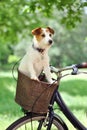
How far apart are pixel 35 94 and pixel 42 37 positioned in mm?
669

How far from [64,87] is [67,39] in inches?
1644

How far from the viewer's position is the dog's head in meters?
4.78

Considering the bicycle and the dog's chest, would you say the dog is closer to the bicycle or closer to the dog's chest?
the dog's chest

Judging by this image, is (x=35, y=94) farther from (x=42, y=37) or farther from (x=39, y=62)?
(x=42, y=37)

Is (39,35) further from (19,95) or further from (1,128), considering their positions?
(1,128)

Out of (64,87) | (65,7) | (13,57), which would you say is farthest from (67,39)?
(65,7)

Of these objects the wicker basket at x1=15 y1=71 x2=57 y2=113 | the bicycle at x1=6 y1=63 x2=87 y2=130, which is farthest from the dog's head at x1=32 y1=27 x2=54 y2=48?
the wicker basket at x1=15 y1=71 x2=57 y2=113

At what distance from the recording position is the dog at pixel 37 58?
185 inches

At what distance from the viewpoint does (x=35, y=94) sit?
4.45 metres

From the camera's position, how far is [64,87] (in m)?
19.2

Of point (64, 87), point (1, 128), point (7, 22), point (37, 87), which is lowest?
point (64, 87)

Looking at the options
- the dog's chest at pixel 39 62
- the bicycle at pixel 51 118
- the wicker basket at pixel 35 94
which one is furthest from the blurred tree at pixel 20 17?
the wicker basket at pixel 35 94

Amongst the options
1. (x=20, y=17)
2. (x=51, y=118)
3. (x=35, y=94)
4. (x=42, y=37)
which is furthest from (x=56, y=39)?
(x=35, y=94)

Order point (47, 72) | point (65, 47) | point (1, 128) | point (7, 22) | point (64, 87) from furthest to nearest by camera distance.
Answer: point (65, 47) → point (7, 22) → point (64, 87) → point (1, 128) → point (47, 72)
